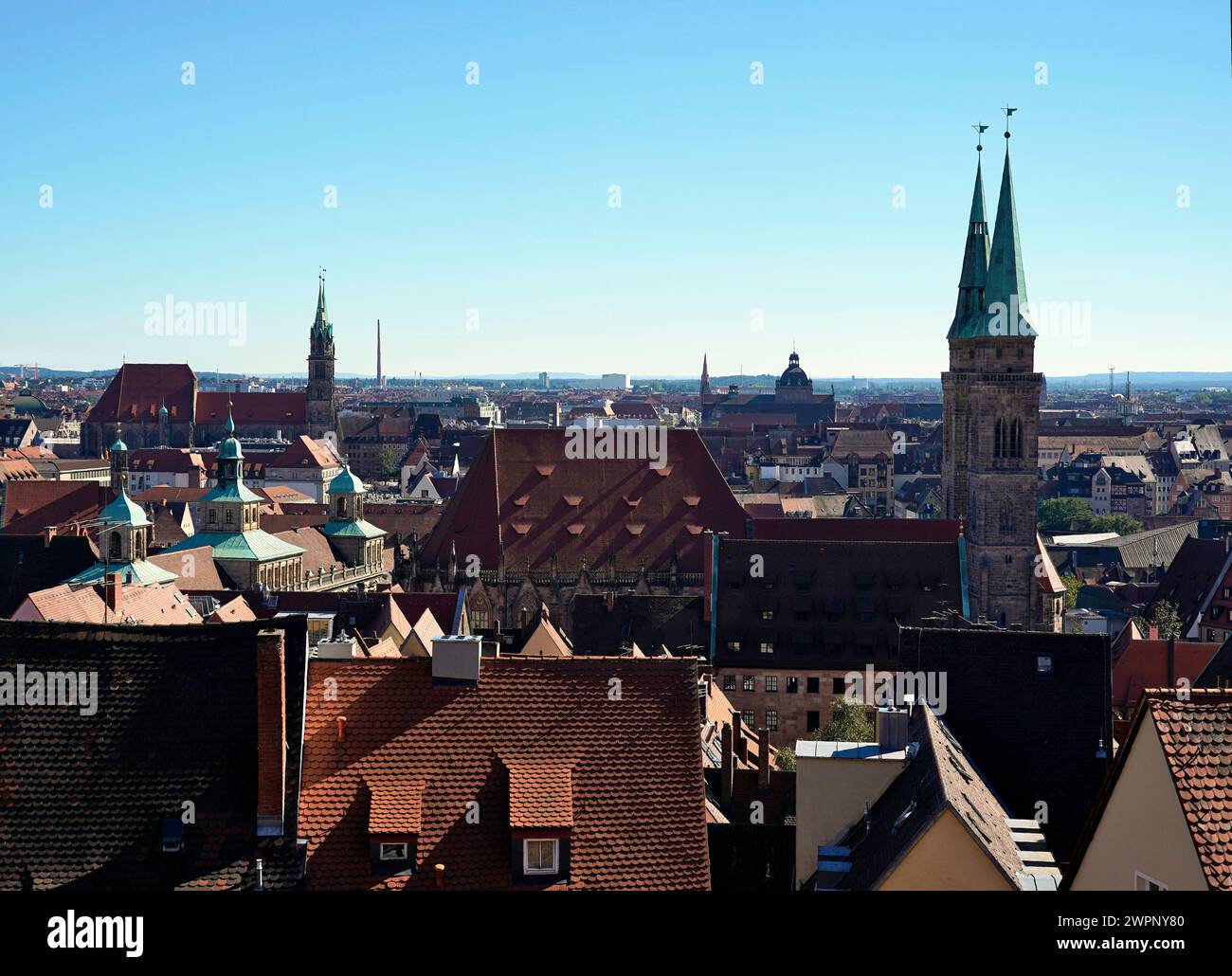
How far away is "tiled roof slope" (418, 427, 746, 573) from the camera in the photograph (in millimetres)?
70062

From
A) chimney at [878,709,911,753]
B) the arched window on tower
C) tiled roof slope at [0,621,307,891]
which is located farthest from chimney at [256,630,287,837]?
the arched window on tower

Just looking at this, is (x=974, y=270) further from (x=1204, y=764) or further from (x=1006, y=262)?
(x=1204, y=764)

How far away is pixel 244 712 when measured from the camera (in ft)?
56.1

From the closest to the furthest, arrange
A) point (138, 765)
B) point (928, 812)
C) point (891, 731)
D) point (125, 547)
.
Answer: point (138, 765), point (928, 812), point (891, 731), point (125, 547)

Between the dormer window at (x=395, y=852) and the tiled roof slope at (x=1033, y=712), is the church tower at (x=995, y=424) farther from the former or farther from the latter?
the dormer window at (x=395, y=852)

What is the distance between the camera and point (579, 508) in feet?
234

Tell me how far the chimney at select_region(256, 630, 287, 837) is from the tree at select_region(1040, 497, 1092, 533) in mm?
123532

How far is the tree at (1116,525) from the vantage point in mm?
128875

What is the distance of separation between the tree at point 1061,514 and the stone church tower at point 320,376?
9713 cm

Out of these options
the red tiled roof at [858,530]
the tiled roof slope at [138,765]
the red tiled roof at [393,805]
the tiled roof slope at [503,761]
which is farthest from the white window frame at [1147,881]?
the red tiled roof at [858,530]

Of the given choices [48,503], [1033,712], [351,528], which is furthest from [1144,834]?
[48,503]

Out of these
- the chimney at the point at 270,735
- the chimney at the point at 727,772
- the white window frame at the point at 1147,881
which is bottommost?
the chimney at the point at 727,772

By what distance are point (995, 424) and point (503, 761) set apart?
181 ft
